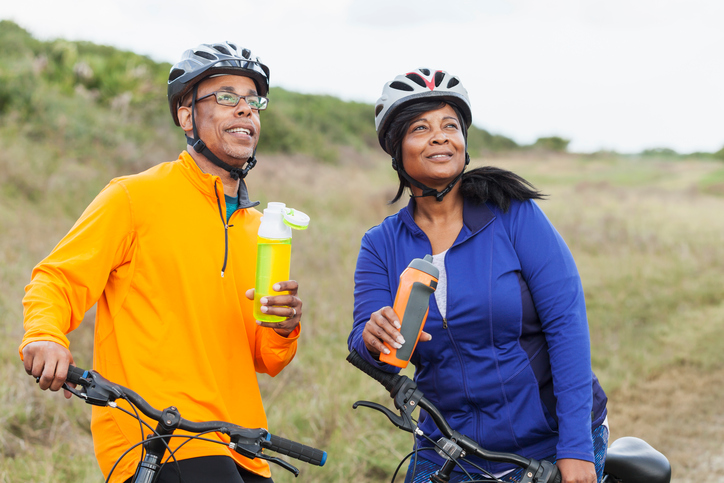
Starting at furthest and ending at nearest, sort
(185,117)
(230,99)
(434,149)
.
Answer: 1. (185,117)
2. (230,99)
3. (434,149)

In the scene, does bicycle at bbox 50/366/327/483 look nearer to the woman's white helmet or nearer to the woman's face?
the woman's face

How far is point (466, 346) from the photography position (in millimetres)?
2627

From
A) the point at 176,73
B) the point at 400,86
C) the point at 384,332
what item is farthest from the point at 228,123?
the point at 384,332

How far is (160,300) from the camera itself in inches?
106

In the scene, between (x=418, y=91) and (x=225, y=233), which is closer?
(x=225, y=233)

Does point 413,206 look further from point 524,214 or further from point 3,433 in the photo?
point 3,433

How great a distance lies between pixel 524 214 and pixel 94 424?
83.4 inches

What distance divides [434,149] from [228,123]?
1.05 m

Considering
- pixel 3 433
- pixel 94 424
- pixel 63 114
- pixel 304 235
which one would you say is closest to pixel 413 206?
pixel 94 424

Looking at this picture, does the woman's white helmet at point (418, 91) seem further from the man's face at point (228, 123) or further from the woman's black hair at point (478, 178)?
the man's face at point (228, 123)

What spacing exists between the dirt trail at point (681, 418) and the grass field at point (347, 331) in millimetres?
18

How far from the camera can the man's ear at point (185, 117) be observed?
127 inches

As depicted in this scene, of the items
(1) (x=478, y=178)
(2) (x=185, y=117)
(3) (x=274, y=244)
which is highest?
(2) (x=185, y=117)

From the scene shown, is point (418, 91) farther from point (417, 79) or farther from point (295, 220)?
point (295, 220)
